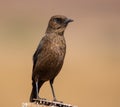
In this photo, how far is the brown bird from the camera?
460 cm

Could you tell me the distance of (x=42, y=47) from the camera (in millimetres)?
4691

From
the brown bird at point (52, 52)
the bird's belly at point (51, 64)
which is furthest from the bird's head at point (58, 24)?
the bird's belly at point (51, 64)

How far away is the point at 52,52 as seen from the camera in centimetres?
460

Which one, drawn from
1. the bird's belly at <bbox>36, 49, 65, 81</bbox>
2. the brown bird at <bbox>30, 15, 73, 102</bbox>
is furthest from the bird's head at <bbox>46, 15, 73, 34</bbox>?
the bird's belly at <bbox>36, 49, 65, 81</bbox>

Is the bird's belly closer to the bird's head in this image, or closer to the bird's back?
the bird's back

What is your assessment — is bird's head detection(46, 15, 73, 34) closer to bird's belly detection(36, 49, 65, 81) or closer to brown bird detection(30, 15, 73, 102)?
brown bird detection(30, 15, 73, 102)

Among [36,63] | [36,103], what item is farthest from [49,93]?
[36,103]

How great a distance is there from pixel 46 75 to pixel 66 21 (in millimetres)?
512

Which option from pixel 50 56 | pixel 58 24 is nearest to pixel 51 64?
pixel 50 56

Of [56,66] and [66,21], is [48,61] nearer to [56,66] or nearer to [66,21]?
[56,66]

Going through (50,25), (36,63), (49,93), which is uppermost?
(50,25)

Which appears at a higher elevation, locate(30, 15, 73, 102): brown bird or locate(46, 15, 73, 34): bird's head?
locate(46, 15, 73, 34): bird's head

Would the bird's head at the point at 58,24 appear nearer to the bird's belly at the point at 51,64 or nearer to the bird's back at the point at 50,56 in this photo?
the bird's back at the point at 50,56

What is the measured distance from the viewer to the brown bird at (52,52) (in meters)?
4.60
